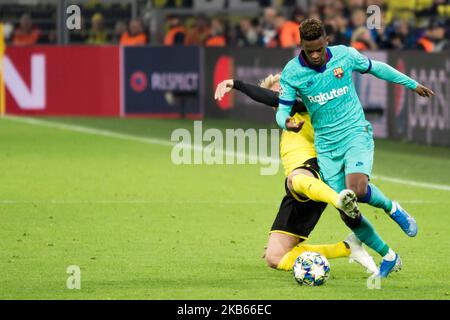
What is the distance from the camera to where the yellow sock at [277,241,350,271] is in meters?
10.1

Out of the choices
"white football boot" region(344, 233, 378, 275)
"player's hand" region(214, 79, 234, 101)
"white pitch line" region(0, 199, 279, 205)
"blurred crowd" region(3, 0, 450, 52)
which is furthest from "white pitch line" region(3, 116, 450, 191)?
"white football boot" region(344, 233, 378, 275)

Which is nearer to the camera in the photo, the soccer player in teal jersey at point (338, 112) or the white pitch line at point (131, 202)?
the soccer player in teal jersey at point (338, 112)

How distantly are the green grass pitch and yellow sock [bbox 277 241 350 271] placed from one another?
131mm

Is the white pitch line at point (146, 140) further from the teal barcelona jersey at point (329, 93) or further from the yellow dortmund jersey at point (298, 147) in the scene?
the teal barcelona jersey at point (329, 93)

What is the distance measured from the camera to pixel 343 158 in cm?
993

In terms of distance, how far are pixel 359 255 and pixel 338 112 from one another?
1.07 metres

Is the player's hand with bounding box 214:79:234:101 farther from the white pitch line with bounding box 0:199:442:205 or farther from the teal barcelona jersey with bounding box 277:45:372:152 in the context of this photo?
the white pitch line with bounding box 0:199:442:205

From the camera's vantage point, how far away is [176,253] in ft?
36.0

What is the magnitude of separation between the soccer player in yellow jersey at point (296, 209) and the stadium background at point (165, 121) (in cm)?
31

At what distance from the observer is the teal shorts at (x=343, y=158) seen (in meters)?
9.82

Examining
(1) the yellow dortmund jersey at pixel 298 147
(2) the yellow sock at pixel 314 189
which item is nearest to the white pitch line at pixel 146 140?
(1) the yellow dortmund jersey at pixel 298 147

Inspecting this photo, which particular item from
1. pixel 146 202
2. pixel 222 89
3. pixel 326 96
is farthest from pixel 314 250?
pixel 146 202

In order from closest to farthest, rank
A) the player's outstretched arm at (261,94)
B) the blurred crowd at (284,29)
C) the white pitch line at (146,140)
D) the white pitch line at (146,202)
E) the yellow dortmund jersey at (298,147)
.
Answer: the yellow dortmund jersey at (298,147) < the player's outstretched arm at (261,94) < the white pitch line at (146,202) < the white pitch line at (146,140) < the blurred crowd at (284,29)

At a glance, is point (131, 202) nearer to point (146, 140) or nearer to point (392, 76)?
point (392, 76)
